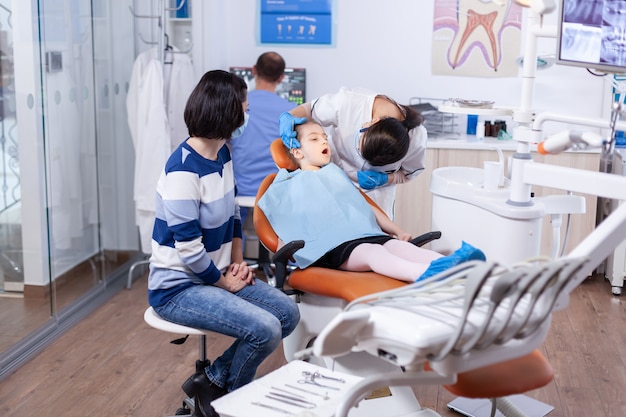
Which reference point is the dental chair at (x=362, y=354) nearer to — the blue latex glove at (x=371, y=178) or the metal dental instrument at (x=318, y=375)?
the metal dental instrument at (x=318, y=375)

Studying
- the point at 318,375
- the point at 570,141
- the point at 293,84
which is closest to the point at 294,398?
the point at 318,375

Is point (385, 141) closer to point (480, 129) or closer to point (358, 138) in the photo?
point (358, 138)

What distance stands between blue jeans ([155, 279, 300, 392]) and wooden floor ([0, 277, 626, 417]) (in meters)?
0.42

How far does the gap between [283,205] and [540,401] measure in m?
1.11

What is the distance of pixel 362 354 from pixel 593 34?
1.11 meters

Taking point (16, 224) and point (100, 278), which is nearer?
point (16, 224)

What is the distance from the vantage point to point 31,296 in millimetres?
3256

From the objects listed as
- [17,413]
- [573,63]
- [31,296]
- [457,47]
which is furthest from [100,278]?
[573,63]

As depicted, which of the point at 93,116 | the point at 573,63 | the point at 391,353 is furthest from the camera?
the point at 93,116

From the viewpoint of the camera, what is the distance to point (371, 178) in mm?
2725

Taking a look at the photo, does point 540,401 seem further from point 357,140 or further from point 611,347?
point 357,140

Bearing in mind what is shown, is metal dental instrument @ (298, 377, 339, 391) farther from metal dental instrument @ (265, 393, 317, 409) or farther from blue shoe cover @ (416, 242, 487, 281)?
blue shoe cover @ (416, 242, 487, 281)

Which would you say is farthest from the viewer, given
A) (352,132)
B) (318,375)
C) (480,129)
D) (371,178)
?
(480,129)

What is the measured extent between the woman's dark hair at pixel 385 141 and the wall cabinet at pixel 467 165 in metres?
1.48
